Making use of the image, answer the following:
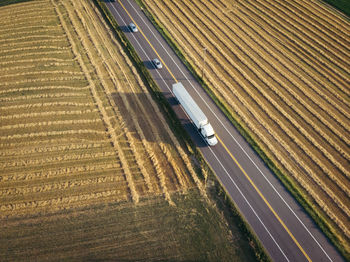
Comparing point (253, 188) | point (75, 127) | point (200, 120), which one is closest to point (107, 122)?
point (75, 127)

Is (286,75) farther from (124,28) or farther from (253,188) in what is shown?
(124,28)

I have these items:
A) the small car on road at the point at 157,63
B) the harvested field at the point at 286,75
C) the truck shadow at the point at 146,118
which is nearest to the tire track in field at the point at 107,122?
the truck shadow at the point at 146,118

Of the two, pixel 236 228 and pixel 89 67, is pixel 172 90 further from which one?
pixel 236 228

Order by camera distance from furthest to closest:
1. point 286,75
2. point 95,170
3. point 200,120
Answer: point 286,75, point 200,120, point 95,170

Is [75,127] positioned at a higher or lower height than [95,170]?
higher

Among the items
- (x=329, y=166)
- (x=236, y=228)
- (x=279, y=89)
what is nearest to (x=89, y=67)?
(x=279, y=89)
